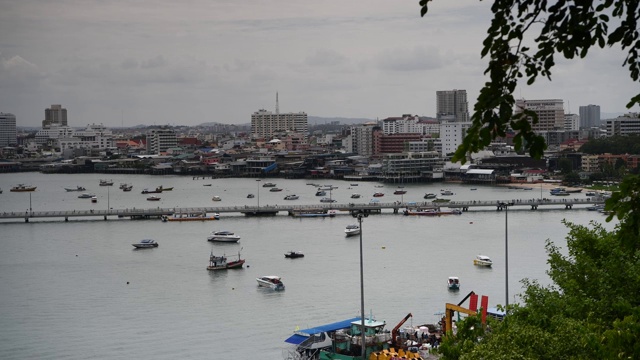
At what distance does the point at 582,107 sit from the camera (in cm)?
8344

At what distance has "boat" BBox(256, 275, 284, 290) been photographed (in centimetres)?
1182

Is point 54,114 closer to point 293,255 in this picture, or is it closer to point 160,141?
point 160,141

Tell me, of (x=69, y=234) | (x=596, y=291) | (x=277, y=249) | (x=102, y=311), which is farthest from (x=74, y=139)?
(x=596, y=291)

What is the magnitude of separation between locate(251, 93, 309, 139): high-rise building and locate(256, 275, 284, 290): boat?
2232 inches

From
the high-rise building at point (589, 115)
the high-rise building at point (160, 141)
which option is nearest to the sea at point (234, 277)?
the high-rise building at point (160, 141)

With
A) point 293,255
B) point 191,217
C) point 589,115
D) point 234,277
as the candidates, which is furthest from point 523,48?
point 589,115

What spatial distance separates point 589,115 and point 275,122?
31.6 metres

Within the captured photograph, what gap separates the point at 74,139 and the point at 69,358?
180ft

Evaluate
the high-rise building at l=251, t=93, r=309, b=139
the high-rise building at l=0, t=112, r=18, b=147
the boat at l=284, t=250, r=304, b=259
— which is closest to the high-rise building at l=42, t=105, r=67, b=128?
the high-rise building at l=0, t=112, r=18, b=147

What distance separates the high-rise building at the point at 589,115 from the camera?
82.8 meters

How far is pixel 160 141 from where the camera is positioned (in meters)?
54.8

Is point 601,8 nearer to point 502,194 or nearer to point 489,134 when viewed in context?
point 489,134

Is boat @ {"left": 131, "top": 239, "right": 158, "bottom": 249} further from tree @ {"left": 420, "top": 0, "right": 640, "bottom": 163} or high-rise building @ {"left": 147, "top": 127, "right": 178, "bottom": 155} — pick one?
high-rise building @ {"left": 147, "top": 127, "right": 178, "bottom": 155}

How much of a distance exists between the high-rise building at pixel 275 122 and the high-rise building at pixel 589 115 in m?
28.8
